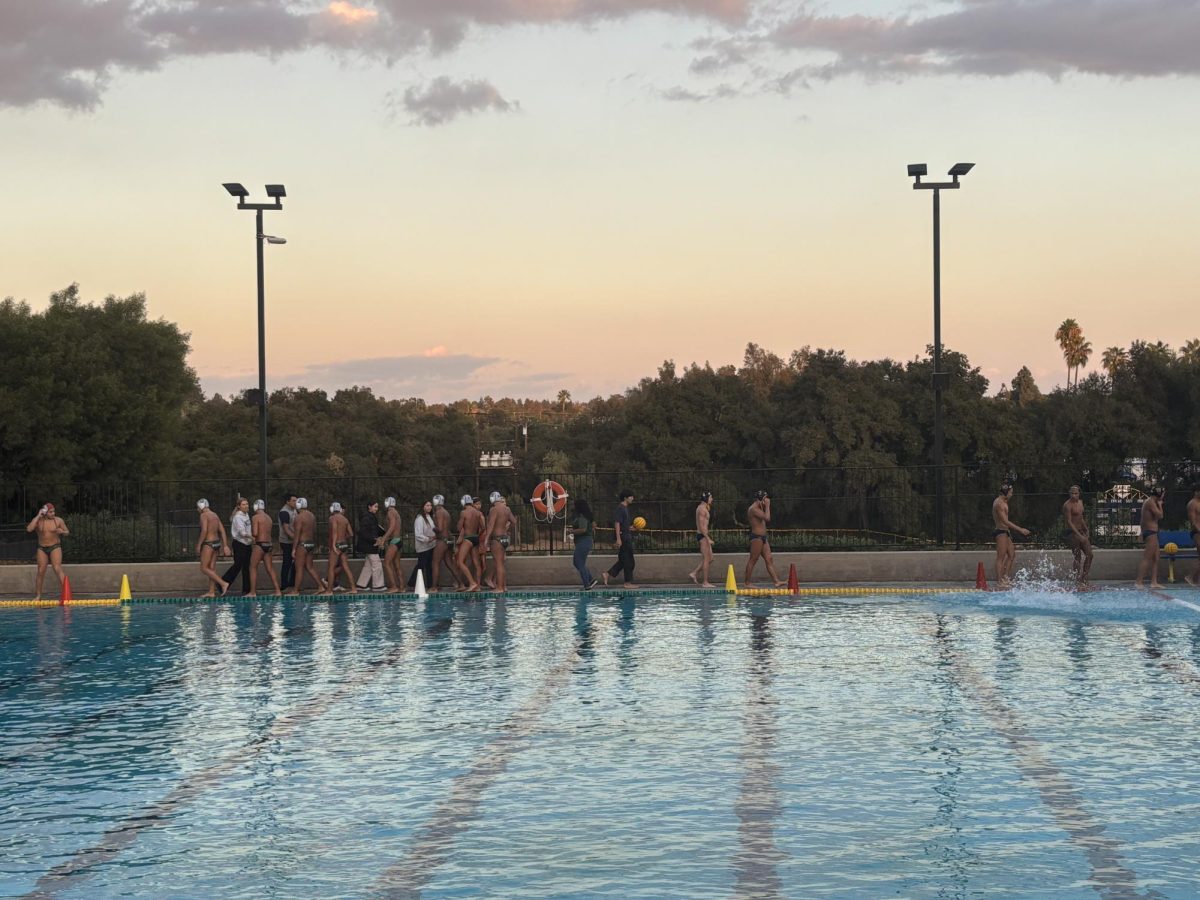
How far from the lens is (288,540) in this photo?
2631 centimetres

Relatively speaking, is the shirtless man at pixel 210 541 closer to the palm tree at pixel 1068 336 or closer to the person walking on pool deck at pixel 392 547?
the person walking on pool deck at pixel 392 547

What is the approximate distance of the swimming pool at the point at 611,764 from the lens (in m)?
7.50

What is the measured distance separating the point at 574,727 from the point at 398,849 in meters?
3.87

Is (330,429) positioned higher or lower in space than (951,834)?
higher

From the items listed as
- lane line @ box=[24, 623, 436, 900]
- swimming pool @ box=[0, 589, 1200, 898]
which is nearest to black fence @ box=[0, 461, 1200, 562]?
swimming pool @ box=[0, 589, 1200, 898]

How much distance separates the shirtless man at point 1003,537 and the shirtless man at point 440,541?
947cm

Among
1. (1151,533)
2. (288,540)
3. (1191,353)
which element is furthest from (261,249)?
(1191,353)

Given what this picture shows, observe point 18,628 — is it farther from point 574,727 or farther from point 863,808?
point 863,808

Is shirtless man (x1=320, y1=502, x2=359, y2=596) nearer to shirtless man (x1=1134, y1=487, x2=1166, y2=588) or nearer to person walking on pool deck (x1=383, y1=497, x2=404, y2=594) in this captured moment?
person walking on pool deck (x1=383, y1=497, x2=404, y2=594)

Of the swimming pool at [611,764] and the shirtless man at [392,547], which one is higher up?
the shirtless man at [392,547]

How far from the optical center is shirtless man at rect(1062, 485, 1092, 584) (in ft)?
81.4

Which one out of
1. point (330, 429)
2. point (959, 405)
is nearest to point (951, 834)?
point (959, 405)

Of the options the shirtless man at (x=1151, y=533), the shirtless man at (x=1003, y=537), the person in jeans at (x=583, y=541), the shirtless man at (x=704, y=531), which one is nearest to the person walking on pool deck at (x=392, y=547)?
the person in jeans at (x=583, y=541)

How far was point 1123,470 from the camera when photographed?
30125mm
